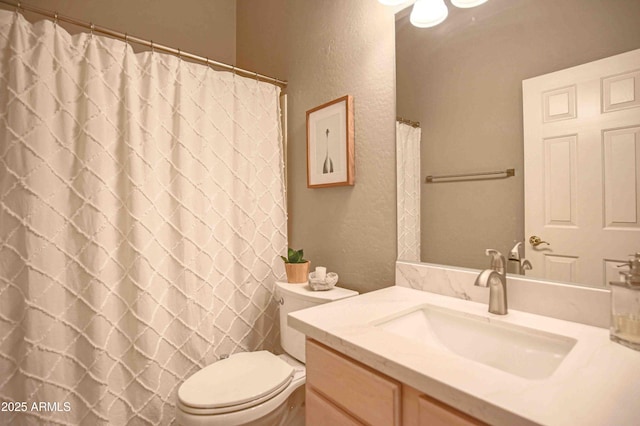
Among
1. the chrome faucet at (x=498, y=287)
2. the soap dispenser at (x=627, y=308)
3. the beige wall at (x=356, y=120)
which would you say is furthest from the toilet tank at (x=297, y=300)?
the soap dispenser at (x=627, y=308)

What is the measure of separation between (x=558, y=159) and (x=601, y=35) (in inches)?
13.0

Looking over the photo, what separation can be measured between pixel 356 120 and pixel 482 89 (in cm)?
55

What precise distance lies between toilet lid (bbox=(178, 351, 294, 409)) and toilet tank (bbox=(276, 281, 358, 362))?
0.32 feet

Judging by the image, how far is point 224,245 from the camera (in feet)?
5.25

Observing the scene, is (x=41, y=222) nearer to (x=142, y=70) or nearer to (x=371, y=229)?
(x=142, y=70)

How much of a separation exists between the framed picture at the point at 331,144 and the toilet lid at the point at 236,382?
A: 0.87 m

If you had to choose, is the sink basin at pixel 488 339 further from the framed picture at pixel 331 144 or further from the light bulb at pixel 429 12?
the light bulb at pixel 429 12

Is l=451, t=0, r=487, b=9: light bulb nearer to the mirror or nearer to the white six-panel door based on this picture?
the mirror

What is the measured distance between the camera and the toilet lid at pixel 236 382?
1075 mm

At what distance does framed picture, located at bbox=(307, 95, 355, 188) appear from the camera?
143 cm

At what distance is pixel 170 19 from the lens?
2.21m

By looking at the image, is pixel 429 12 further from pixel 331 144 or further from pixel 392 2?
pixel 331 144

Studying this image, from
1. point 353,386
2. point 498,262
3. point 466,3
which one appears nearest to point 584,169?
point 498,262

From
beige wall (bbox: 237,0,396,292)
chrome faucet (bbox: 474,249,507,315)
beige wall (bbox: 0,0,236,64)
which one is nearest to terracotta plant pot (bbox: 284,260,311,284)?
beige wall (bbox: 237,0,396,292)
